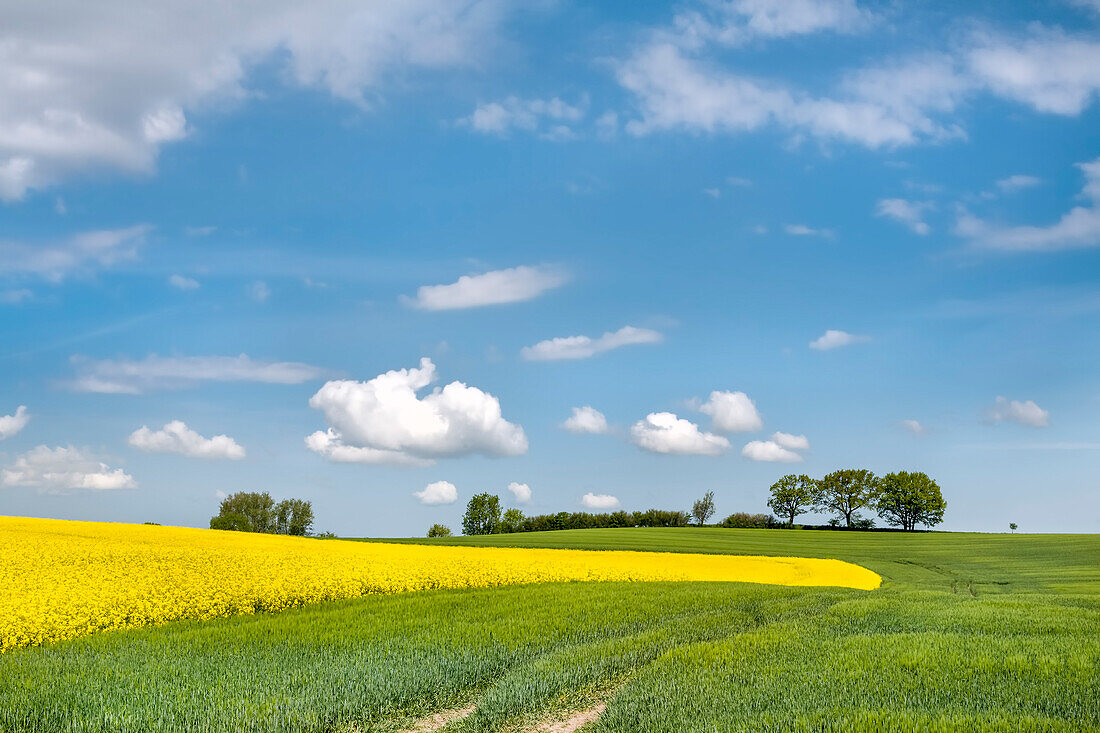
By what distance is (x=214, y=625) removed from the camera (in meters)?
14.8

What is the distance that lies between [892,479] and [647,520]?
113ft

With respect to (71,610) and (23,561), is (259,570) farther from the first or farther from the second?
(23,561)

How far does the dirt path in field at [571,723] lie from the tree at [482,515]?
308 feet

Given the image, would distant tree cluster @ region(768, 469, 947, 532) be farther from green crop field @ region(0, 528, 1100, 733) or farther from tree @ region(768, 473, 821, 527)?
green crop field @ region(0, 528, 1100, 733)

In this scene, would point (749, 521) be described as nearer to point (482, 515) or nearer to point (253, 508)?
point (482, 515)

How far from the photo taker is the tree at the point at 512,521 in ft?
336

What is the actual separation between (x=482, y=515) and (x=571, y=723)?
9546cm

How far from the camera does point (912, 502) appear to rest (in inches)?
3807

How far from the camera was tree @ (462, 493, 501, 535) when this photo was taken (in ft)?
333

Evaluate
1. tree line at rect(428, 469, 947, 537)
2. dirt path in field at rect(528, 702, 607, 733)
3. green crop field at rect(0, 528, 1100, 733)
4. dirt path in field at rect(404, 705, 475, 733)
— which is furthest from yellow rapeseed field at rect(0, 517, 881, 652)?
tree line at rect(428, 469, 947, 537)

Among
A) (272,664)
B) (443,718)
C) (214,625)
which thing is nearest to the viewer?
(443,718)

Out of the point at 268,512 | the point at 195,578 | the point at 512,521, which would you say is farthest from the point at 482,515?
the point at 195,578

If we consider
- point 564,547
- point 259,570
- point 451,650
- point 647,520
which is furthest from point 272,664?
point 647,520

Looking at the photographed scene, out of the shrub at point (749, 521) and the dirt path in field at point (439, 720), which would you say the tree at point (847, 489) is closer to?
the shrub at point (749, 521)
